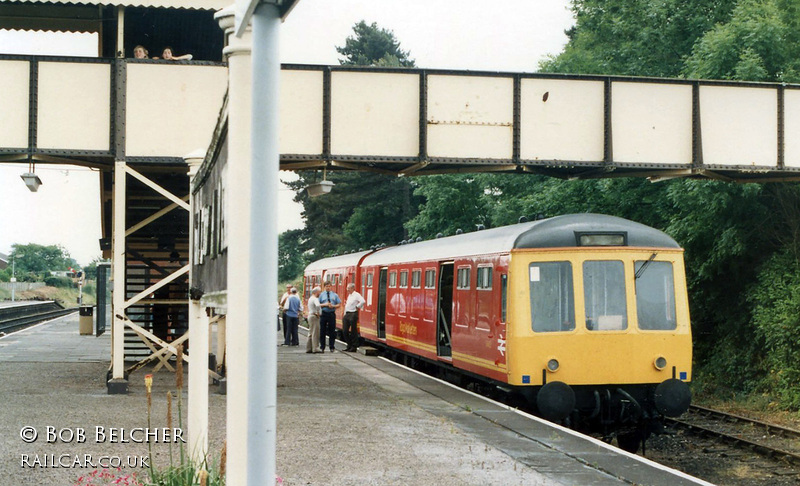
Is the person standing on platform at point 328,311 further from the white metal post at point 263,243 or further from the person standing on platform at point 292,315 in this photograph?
the white metal post at point 263,243

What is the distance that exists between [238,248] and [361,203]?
198 feet

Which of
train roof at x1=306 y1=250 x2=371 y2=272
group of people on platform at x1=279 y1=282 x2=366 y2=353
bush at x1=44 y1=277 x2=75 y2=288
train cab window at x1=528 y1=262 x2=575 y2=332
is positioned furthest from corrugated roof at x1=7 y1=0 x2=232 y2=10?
bush at x1=44 y1=277 x2=75 y2=288

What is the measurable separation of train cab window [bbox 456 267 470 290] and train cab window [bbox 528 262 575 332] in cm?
246

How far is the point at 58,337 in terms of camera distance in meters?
29.3

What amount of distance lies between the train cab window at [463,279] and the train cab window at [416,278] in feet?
10.6

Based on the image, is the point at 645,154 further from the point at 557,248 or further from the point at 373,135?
the point at 373,135

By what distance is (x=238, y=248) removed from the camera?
11.3ft

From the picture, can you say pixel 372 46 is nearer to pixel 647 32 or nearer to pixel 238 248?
pixel 647 32

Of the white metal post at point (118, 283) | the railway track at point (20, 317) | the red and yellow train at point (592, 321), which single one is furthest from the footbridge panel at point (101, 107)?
the railway track at point (20, 317)

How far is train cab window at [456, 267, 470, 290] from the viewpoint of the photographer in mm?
15427

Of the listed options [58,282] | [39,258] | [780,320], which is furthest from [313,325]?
[39,258]

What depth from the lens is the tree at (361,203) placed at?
63000 millimetres

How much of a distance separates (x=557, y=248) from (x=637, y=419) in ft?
7.94

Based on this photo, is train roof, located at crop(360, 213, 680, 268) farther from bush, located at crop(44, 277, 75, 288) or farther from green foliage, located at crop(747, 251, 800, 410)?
bush, located at crop(44, 277, 75, 288)
